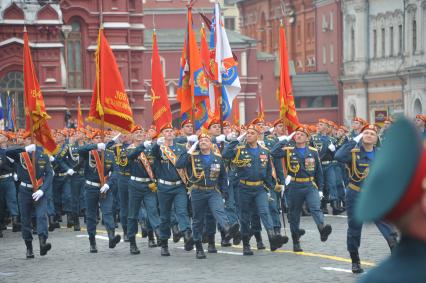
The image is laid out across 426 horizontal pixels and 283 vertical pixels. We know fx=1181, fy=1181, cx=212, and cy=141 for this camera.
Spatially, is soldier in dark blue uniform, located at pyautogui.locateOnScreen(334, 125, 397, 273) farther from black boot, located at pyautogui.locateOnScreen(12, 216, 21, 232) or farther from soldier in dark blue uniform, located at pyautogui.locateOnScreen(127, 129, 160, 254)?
black boot, located at pyautogui.locateOnScreen(12, 216, 21, 232)

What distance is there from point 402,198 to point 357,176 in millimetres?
9859

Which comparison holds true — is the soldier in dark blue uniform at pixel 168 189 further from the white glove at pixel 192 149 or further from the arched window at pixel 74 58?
the arched window at pixel 74 58

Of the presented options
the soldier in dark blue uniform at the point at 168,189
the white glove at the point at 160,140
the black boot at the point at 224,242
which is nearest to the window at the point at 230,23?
the black boot at the point at 224,242

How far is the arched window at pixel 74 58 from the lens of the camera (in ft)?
165

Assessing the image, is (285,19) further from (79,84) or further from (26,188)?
(26,188)

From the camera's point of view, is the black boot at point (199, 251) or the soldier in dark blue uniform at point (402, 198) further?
the black boot at point (199, 251)

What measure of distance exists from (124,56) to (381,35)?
22901 mm

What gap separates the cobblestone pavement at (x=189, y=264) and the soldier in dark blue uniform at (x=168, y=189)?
0.38 metres

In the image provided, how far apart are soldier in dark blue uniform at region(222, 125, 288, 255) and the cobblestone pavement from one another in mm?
272

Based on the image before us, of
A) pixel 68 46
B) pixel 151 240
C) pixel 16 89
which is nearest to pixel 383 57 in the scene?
pixel 68 46

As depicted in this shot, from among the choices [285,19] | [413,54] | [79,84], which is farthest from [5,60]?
[285,19]

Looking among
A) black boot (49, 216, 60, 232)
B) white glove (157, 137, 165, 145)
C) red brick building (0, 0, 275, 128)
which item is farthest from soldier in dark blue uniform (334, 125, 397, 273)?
red brick building (0, 0, 275, 128)

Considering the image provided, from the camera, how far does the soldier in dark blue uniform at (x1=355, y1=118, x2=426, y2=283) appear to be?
3201mm

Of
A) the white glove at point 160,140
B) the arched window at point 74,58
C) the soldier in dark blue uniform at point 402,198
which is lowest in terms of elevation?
the white glove at point 160,140
